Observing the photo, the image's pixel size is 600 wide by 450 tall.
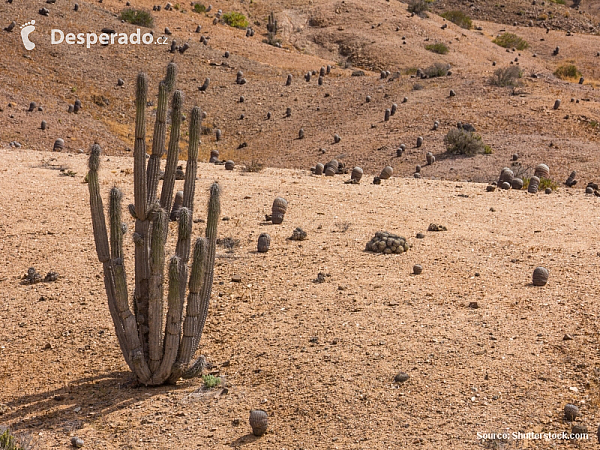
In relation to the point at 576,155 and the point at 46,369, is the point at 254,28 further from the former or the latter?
the point at 46,369

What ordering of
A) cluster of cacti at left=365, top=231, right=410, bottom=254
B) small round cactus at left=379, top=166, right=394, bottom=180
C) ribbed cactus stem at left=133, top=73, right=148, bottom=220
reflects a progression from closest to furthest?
ribbed cactus stem at left=133, top=73, right=148, bottom=220, cluster of cacti at left=365, top=231, right=410, bottom=254, small round cactus at left=379, top=166, right=394, bottom=180

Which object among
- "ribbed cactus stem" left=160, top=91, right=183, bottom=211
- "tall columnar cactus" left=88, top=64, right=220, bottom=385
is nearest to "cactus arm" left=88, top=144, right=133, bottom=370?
"tall columnar cactus" left=88, top=64, right=220, bottom=385

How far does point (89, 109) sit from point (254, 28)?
19.5m

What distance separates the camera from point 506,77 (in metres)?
29.8

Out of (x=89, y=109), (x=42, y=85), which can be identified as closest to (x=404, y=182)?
(x=89, y=109)

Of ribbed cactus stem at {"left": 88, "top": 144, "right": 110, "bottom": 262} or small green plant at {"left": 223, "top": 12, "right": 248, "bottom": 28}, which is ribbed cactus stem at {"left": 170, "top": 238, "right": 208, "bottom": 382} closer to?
ribbed cactus stem at {"left": 88, "top": 144, "right": 110, "bottom": 262}

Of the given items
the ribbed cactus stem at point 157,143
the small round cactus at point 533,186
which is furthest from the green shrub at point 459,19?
the ribbed cactus stem at point 157,143

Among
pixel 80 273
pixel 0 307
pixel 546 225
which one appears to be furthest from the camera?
pixel 546 225

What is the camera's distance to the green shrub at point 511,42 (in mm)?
51844

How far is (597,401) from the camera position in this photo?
740 centimetres

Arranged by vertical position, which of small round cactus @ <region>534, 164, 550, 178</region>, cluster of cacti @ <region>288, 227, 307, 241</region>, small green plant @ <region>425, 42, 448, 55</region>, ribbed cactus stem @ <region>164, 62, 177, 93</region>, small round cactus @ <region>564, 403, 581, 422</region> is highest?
small green plant @ <region>425, 42, 448, 55</region>

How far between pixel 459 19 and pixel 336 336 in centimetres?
5136

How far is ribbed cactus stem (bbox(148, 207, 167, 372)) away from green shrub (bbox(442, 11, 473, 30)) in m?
51.3

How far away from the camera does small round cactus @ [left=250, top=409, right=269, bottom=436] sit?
7340mm
